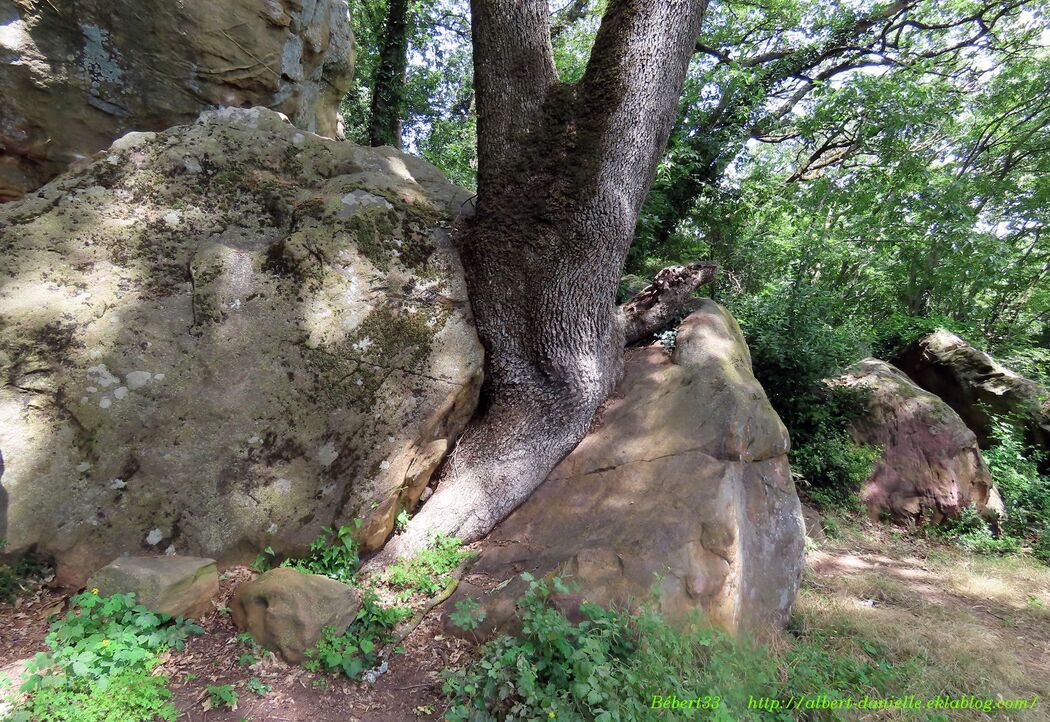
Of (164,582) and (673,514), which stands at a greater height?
(164,582)

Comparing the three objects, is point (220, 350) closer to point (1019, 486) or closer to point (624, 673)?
point (624, 673)

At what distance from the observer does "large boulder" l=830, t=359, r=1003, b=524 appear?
566cm

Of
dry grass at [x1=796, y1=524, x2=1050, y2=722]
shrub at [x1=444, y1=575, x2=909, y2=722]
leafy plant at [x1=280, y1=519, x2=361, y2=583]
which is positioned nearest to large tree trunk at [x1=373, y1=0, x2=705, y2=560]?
leafy plant at [x1=280, y1=519, x2=361, y2=583]

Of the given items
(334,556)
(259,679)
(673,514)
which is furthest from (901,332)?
(259,679)

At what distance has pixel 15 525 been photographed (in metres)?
2.46

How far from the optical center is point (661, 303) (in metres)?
4.87

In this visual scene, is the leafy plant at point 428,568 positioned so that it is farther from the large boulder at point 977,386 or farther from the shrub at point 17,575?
the large boulder at point 977,386

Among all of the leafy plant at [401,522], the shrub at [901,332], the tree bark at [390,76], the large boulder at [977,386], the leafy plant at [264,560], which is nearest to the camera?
the leafy plant at [264,560]

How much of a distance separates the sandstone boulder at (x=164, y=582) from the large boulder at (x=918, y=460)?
21.0 ft

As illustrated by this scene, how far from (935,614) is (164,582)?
15.9ft

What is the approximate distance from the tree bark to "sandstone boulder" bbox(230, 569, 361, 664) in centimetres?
917

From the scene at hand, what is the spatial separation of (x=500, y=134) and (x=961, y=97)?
436 inches

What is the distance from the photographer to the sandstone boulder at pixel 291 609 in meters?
2.51

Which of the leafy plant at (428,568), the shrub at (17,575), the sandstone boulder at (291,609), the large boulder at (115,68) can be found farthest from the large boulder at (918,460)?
the large boulder at (115,68)
